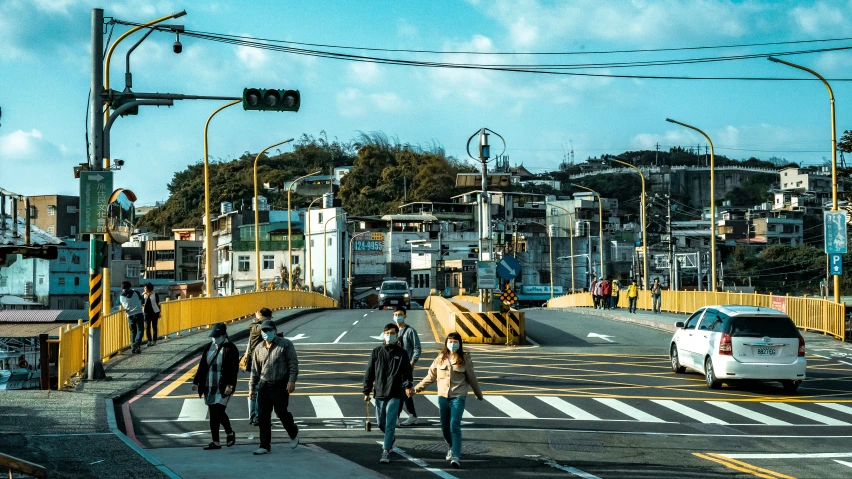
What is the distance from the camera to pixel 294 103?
20859 mm

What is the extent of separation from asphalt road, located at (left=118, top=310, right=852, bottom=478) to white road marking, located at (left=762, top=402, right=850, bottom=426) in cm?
2

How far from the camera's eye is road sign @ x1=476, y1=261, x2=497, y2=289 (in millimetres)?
29938

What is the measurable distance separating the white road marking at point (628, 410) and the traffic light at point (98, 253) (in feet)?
33.1

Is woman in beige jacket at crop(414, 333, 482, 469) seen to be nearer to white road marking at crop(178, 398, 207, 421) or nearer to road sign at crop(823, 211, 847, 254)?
white road marking at crop(178, 398, 207, 421)

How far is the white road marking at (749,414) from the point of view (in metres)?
16.4

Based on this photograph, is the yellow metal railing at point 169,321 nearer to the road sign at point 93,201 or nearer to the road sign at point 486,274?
the road sign at point 93,201

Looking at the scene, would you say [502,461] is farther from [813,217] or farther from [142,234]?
[813,217]

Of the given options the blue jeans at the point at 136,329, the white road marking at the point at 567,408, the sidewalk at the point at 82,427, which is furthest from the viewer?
the blue jeans at the point at 136,329

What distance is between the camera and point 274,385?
12.5m

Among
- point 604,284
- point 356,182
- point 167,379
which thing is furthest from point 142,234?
point 167,379

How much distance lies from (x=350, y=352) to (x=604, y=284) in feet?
83.5

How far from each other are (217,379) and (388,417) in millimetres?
2341

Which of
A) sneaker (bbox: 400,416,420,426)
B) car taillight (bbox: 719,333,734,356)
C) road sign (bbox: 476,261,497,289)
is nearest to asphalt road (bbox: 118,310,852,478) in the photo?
sneaker (bbox: 400,416,420,426)

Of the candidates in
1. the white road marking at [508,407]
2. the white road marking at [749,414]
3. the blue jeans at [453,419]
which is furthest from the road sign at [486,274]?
the blue jeans at [453,419]
